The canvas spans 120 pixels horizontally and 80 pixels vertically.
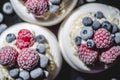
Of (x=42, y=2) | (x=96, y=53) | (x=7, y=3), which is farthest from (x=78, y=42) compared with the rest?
(x=7, y=3)

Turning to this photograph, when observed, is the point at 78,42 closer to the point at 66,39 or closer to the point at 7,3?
the point at 66,39

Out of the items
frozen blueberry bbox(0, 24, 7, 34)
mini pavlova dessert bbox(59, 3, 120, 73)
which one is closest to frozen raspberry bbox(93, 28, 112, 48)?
mini pavlova dessert bbox(59, 3, 120, 73)

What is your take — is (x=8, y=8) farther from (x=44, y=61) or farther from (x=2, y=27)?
(x=44, y=61)

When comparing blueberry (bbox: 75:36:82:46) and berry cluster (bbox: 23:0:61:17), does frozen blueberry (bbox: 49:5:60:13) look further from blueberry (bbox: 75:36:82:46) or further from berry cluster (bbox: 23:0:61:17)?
blueberry (bbox: 75:36:82:46)

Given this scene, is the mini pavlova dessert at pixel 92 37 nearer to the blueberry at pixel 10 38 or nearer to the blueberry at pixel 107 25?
the blueberry at pixel 107 25

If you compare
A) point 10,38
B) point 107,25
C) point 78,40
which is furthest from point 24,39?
point 107,25

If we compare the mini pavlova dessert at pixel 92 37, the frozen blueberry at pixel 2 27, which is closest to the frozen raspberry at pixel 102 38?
the mini pavlova dessert at pixel 92 37
